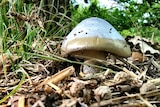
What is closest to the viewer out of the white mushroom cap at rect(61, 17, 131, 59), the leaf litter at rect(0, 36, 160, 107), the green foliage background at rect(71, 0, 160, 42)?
the leaf litter at rect(0, 36, 160, 107)

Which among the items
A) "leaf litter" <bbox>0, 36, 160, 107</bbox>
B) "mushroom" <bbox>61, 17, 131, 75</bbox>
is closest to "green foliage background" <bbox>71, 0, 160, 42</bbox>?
"mushroom" <bbox>61, 17, 131, 75</bbox>

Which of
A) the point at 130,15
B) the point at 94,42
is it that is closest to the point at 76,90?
the point at 94,42

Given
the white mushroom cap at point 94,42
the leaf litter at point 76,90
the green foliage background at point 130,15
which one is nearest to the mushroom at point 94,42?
the white mushroom cap at point 94,42

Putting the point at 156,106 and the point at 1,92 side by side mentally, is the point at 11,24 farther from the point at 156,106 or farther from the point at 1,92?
the point at 156,106

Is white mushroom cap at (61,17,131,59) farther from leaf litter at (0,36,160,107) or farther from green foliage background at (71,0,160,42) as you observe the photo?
green foliage background at (71,0,160,42)

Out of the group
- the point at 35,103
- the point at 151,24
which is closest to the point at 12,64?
the point at 35,103

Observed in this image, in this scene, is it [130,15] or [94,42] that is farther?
[130,15]

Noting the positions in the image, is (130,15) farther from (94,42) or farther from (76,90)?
(76,90)

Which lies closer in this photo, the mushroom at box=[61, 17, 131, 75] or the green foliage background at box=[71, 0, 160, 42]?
the mushroom at box=[61, 17, 131, 75]
